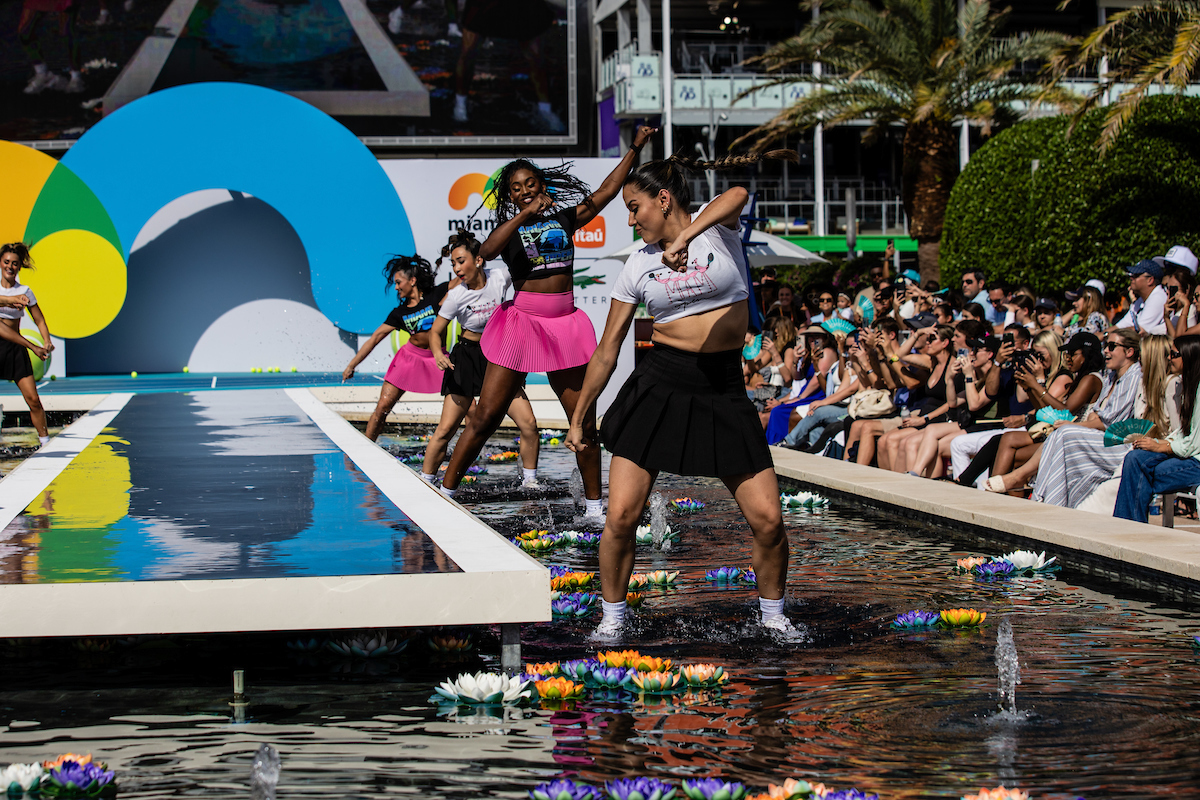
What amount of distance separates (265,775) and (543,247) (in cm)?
432

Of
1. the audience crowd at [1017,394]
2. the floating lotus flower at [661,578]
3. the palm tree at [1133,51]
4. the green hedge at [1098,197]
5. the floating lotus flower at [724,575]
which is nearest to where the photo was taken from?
the floating lotus flower at [661,578]

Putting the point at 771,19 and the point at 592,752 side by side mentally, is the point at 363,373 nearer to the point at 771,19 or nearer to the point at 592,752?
the point at 592,752

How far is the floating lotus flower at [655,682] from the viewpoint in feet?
12.7

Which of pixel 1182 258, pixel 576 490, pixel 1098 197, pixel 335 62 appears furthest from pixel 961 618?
pixel 335 62

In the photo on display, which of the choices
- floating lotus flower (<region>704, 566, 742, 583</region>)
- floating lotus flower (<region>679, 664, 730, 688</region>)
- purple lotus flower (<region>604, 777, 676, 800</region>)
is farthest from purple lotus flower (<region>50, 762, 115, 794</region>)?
floating lotus flower (<region>704, 566, 742, 583</region>)

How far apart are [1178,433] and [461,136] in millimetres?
29062

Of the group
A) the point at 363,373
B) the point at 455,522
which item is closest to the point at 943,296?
the point at 363,373

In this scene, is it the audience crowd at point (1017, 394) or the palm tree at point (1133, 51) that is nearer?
the audience crowd at point (1017, 394)

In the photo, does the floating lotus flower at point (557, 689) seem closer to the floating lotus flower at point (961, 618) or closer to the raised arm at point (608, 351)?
the raised arm at point (608, 351)

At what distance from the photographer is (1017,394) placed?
9523mm

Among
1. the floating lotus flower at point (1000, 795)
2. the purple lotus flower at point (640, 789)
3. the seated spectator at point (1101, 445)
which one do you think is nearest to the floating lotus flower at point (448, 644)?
the purple lotus flower at point (640, 789)

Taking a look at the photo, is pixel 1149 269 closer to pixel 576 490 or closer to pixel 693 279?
pixel 576 490

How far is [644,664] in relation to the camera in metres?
4.00

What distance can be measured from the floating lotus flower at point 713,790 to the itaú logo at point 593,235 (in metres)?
17.9
